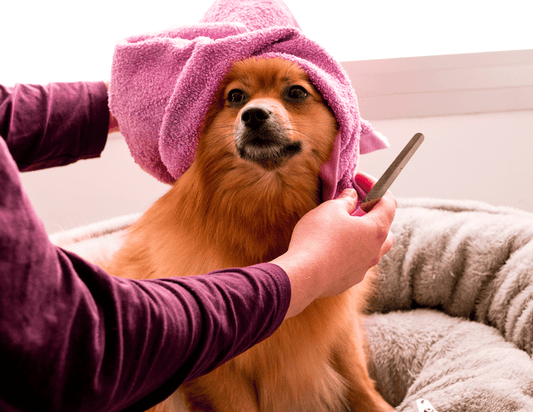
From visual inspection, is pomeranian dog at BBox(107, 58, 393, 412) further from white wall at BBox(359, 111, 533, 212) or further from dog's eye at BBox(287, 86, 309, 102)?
white wall at BBox(359, 111, 533, 212)

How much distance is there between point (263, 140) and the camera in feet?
2.46

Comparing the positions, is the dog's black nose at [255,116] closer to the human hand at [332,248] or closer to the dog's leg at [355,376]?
the human hand at [332,248]

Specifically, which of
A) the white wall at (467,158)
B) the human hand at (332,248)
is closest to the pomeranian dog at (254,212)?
the human hand at (332,248)

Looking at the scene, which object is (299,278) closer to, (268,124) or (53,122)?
(268,124)

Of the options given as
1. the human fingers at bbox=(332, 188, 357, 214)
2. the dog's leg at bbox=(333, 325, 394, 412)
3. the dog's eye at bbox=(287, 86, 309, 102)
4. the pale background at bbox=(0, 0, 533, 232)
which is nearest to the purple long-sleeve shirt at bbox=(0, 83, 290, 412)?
the human fingers at bbox=(332, 188, 357, 214)

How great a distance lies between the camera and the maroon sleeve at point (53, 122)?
831 millimetres

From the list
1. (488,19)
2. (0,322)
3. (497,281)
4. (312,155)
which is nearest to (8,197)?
(0,322)

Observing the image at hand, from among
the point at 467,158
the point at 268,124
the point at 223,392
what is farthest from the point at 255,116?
the point at 467,158

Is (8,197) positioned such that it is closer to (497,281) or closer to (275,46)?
(275,46)

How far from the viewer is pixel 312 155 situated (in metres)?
0.81

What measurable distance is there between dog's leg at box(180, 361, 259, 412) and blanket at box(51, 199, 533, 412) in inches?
13.2

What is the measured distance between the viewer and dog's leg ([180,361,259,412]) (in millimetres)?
858

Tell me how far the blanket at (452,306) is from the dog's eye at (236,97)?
63 centimetres

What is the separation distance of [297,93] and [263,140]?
12cm
